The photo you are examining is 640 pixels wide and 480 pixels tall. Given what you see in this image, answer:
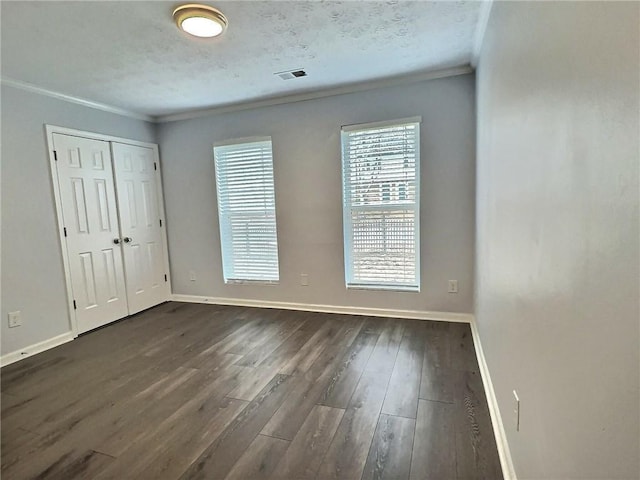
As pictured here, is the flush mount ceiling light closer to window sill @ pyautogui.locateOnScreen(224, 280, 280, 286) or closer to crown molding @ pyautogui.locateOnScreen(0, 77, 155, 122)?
crown molding @ pyautogui.locateOnScreen(0, 77, 155, 122)

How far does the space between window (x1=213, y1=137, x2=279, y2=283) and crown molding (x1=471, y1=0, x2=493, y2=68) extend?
7.32 feet

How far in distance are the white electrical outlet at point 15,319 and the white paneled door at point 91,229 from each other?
48cm

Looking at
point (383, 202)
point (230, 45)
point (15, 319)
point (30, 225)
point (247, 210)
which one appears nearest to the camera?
point (230, 45)

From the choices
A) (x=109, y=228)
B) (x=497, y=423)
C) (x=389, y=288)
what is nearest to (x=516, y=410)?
(x=497, y=423)

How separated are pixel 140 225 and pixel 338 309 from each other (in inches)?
107

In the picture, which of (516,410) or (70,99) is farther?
(70,99)

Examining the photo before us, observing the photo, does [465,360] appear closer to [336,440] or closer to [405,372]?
[405,372]

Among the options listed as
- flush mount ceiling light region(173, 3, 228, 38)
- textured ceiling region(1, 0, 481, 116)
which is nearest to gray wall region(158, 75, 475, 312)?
textured ceiling region(1, 0, 481, 116)

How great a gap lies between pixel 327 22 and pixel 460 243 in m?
2.30

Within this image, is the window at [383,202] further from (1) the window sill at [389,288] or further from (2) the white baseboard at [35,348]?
(2) the white baseboard at [35,348]

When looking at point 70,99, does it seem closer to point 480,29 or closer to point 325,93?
point 325,93

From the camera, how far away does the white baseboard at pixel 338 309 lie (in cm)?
338

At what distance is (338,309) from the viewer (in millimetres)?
3771

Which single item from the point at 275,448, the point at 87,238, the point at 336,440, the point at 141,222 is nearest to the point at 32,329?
the point at 87,238
